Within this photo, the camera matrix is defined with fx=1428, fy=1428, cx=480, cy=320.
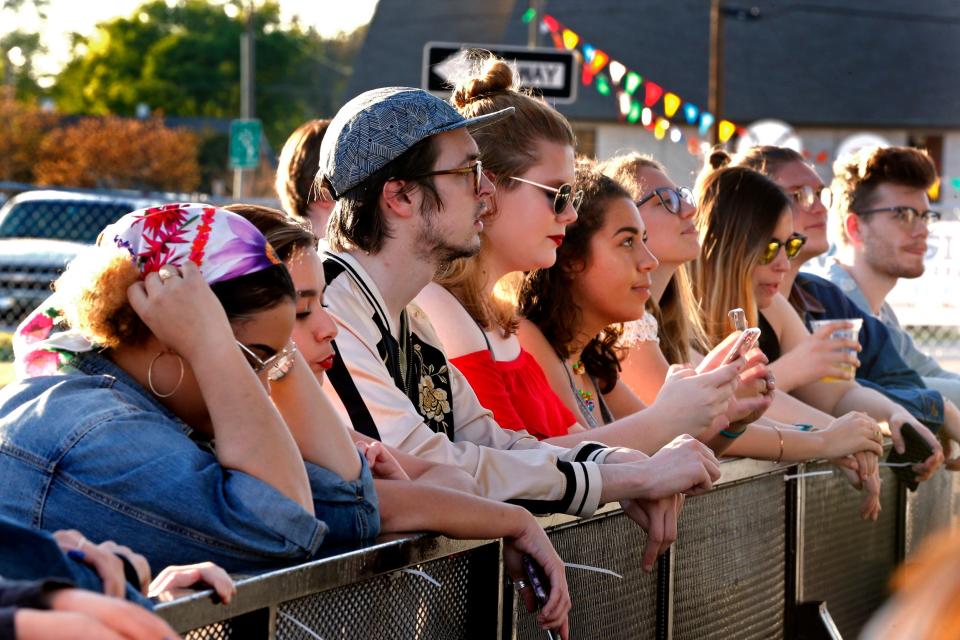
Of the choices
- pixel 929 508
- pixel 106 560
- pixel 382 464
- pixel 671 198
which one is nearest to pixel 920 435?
pixel 929 508

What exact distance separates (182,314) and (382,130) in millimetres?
1365

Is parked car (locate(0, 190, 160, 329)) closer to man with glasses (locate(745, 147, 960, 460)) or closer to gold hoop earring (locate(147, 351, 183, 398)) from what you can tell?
man with glasses (locate(745, 147, 960, 460))

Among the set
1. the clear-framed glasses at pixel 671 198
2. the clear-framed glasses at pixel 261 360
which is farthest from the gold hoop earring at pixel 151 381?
the clear-framed glasses at pixel 671 198

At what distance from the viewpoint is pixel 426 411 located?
143 inches

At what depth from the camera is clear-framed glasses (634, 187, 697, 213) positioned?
5254mm

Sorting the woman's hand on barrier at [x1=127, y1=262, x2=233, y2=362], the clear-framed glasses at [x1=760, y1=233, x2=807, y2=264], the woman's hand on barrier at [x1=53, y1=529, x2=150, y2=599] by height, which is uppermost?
the woman's hand on barrier at [x1=127, y1=262, x2=233, y2=362]

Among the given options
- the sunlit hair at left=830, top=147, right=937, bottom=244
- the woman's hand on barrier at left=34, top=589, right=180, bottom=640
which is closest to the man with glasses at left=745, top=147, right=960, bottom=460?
the sunlit hair at left=830, top=147, right=937, bottom=244

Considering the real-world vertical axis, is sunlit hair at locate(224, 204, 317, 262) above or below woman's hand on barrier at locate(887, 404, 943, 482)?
above

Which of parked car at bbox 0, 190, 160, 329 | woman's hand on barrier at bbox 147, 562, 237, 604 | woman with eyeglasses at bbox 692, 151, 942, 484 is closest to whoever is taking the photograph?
woman's hand on barrier at bbox 147, 562, 237, 604

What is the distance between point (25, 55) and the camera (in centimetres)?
10281

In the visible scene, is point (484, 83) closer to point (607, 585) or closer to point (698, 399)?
point (698, 399)

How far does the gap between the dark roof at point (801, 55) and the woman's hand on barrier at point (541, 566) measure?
145 feet

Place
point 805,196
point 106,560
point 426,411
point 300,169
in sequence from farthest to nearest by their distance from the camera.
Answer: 1. point 805,196
2. point 300,169
3. point 426,411
4. point 106,560

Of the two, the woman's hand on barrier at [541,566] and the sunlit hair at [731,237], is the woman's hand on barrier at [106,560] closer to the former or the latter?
the woman's hand on barrier at [541,566]
